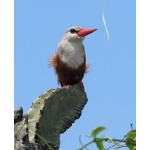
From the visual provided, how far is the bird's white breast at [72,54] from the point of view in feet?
7.84

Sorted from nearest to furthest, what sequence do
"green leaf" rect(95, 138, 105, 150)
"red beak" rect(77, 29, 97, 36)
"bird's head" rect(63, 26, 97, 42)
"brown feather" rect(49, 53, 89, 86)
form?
1. "green leaf" rect(95, 138, 105, 150)
2. "red beak" rect(77, 29, 97, 36)
3. "bird's head" rect(63, 26, 97, 42)
4. "brown feather" rect(49, 53, 89, 86)

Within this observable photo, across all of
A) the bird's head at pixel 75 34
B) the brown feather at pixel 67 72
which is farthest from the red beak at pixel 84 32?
the brown feather at pixel 67 72

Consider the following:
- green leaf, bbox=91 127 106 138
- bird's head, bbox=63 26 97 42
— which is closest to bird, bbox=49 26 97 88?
bird's head, bbox=63 26 97 42

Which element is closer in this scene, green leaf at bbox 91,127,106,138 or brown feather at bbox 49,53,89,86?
green leaf at bbox 91,127,106,138

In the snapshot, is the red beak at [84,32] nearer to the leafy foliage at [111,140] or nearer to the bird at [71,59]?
the bird at [71,59]

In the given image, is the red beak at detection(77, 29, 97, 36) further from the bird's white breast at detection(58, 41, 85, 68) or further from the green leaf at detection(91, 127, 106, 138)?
the green leaf at detection(91, 127, 106, 138)

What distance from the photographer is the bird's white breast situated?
239 centimetres
